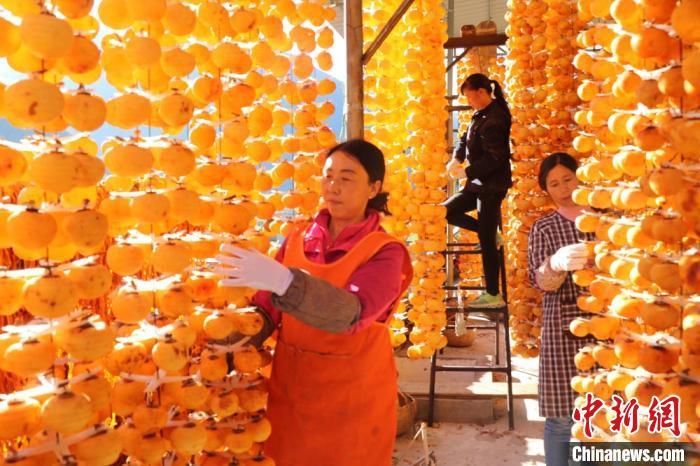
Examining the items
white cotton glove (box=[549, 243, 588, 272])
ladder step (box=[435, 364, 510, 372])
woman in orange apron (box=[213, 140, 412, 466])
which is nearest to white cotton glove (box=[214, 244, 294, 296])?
woman in orange apron (box=[213, 140, 412, 466])

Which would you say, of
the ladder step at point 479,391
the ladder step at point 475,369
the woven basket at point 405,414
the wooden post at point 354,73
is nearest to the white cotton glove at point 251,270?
the wooden post at point 354,73

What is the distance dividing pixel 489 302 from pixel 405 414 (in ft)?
4.34

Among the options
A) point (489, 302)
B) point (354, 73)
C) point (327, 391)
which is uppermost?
point (354, 73)

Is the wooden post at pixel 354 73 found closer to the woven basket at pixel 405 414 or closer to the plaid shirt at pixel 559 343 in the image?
the plaid shirt at pixel 559 343

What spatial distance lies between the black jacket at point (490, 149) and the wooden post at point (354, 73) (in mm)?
2530

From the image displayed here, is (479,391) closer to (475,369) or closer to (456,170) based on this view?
(475,369)

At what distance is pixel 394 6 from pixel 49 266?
412cm

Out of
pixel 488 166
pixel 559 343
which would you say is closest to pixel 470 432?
pixel 559 343

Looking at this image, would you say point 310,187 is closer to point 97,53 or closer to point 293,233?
point 293,233

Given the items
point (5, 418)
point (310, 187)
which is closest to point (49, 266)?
point (5, 418)

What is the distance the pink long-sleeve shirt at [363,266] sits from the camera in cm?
208

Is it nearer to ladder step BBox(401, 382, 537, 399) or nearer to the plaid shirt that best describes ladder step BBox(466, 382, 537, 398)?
ladder step BBox(401, 382, 537, 399)

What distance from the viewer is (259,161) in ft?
7.57

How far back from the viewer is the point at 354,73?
2.98 meters
